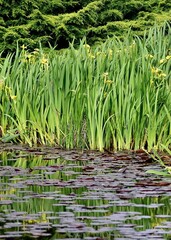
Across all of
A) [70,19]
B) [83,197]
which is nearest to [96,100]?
[83,197]

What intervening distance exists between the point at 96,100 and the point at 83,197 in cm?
254

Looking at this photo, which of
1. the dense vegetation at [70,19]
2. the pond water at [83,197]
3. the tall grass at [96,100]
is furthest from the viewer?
the dense vegetation at [70,19]

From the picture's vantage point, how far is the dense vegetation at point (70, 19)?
14267mm

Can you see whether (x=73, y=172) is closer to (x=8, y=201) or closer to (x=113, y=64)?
(x=8, y=201)

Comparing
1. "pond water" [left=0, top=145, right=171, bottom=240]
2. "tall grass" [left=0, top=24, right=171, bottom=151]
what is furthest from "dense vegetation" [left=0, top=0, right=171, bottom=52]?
"pond water" [left=0, top=145, right=171, bottom=240]

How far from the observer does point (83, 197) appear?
4.77m

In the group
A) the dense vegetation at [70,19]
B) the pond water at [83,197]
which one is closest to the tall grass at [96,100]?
the pond water at [83,197]

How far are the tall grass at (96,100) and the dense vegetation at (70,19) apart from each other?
227 inches

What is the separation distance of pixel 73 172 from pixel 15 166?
606mm

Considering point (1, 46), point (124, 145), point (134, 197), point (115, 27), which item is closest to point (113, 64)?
point (124, 145)

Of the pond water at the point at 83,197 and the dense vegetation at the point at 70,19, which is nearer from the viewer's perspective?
the pond water at the point at 83,197

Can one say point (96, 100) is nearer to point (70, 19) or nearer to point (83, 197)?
point (83, 197)

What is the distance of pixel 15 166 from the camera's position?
20.1 ft

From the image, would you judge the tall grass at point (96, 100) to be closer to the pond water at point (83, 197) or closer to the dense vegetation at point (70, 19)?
the pond water at point (83, 197)
